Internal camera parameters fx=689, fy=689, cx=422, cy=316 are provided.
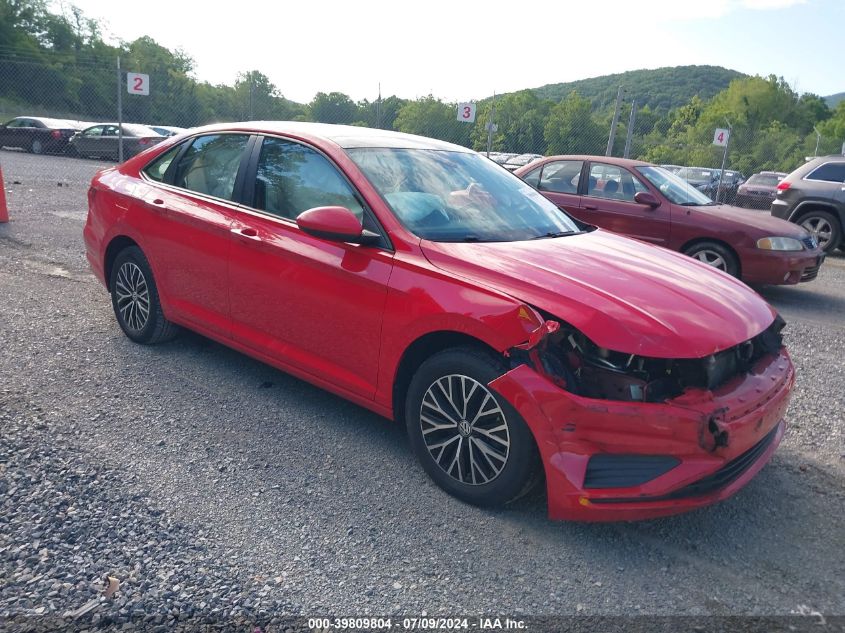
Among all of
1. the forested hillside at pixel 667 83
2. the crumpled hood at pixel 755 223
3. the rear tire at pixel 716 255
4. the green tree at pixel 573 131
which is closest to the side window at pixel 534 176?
the crumpled hood at pixel 755 223

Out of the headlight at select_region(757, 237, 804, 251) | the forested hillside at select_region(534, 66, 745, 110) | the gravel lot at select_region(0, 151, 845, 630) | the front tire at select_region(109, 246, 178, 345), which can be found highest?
the forested hillside at select_region(534, 66, 745, 110)

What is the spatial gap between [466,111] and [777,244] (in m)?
11.6

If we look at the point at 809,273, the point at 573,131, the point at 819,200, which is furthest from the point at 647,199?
the point at 573,131

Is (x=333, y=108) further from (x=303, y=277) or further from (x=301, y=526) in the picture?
(x=301, y=526)

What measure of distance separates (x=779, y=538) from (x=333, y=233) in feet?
7.97

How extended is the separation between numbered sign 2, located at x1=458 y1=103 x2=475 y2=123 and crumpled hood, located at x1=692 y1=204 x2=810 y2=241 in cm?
1058

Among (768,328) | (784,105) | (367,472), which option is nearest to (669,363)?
(768,328)

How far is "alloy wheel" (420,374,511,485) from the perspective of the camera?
9.66 feet

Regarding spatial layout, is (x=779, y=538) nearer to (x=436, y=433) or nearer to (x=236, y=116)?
(x=436, y=433)

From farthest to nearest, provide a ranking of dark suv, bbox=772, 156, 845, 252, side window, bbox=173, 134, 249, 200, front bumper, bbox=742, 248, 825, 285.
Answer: dark suv, bbox=772, 156, 845, 252 → front bumper, bbox=742, 248, 825, 285 → side window, bbox=173, 134, 249, 200

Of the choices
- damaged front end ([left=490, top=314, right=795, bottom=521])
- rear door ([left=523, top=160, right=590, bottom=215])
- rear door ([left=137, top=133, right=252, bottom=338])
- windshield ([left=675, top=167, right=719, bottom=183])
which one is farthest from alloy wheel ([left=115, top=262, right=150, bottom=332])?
windshield ([left=675, top=167, right=719, bottom=183])

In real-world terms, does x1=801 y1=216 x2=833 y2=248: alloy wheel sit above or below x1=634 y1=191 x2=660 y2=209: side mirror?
below

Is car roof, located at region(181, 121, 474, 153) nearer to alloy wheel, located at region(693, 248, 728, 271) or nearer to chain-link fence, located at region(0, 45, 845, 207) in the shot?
alloy wheel, located at region(693, 248, 728, 271)

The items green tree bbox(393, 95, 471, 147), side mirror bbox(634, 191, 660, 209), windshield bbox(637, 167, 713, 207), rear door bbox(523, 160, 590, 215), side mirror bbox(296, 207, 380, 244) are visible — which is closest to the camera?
side mirror bbox(296, 207, 380, 244)
